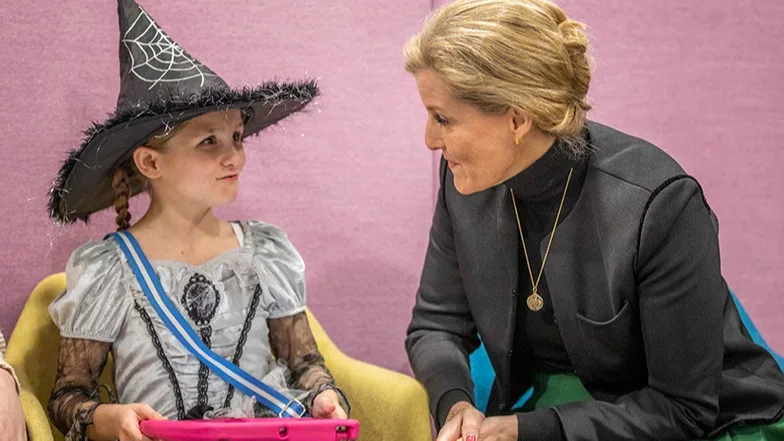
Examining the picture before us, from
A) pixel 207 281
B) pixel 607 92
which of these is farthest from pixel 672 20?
pixel 207 281

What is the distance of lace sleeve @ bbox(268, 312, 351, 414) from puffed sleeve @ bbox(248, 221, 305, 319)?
0.03 meters

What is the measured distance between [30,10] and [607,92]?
1.68 meters

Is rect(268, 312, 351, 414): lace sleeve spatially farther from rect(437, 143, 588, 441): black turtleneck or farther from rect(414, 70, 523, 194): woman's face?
rect(414, 70, 523, 194): woman's face

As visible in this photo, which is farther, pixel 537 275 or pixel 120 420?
pixel 537 275

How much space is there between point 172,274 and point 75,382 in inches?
12.2

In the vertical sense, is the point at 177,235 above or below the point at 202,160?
below

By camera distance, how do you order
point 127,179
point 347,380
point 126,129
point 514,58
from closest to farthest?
point 514,58 < point 126,129 < point 127,179 < point 347,380

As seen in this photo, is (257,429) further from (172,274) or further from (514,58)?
(514,58)

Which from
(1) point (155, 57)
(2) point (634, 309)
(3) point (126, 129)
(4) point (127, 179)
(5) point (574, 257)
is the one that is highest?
(1) point (155, 57)

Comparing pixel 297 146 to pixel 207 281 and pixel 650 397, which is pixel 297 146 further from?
pixel 650 397

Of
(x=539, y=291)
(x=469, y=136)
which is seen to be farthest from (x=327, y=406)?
(x=469, y=136)

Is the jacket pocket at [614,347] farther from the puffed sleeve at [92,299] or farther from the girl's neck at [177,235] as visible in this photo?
the puffed sleeve at [92,299]

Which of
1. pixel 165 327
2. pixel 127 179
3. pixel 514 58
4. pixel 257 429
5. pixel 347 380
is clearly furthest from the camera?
pixel 347 380

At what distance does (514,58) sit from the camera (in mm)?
1980
